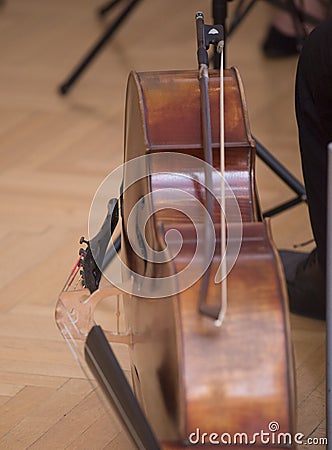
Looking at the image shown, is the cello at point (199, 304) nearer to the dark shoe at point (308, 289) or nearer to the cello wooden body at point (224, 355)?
the cello wooden body at point (224, 355)

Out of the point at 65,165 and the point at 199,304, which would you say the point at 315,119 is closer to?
the point at 199,304

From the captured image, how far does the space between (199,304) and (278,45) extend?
219 cm

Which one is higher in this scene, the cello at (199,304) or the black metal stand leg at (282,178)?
the cello at (199,304)

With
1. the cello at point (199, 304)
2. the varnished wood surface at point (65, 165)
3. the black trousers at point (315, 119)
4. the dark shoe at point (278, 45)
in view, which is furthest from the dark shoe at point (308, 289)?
the dark shoe at point (278, 45)

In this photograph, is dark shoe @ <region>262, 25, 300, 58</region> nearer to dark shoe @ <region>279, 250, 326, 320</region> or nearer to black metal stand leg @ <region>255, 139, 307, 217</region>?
black metal stand leg @ <region>255, 139, 307, 217</region>

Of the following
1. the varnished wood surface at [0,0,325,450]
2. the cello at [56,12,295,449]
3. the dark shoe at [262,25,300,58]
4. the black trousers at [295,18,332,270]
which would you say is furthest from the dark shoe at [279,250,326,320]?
the dark shoe at [262,25,300,58]

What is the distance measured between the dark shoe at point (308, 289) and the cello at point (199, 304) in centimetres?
53

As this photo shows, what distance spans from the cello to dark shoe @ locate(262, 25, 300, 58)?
1.88 metres

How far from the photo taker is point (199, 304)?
814 mm

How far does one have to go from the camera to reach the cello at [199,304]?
2.63 ft

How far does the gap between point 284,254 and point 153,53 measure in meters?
1.44

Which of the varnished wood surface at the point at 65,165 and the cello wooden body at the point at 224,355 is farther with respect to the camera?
the varnished wood surface at the point at 65,165

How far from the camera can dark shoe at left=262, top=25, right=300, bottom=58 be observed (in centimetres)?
284

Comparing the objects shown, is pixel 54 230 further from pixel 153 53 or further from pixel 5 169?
pixel 153 53
